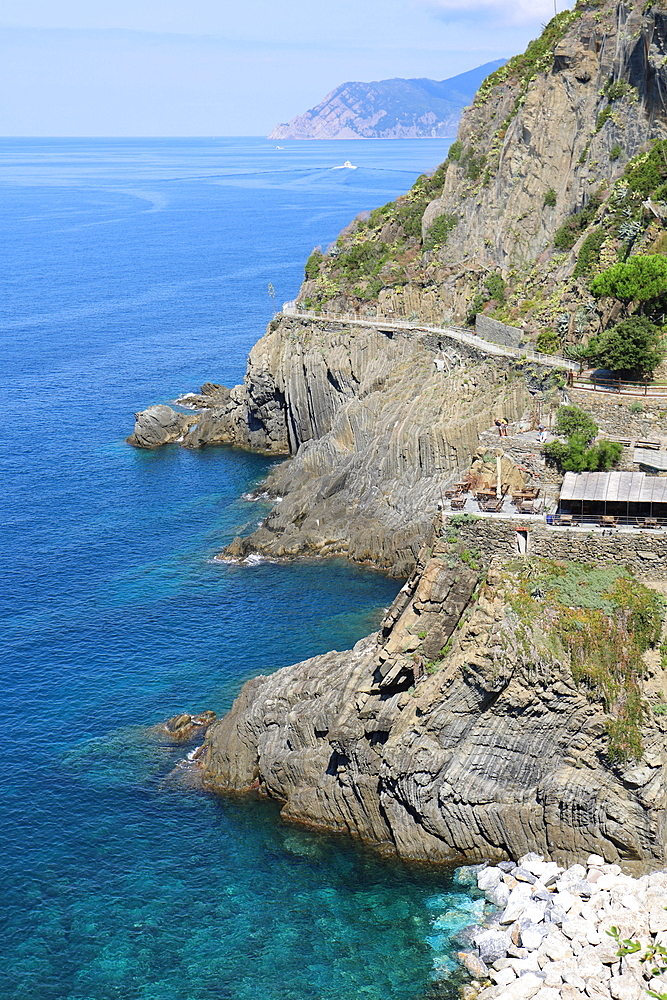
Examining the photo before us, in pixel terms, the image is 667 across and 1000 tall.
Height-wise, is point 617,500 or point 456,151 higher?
point 456,151

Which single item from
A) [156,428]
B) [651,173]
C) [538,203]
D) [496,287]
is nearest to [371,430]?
[496,287]

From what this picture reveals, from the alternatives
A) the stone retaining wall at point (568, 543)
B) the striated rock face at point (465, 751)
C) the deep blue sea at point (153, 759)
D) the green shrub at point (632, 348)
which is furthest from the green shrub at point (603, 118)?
the striated rock face at point (465, 751)

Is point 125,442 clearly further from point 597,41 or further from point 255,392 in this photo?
point 597,41

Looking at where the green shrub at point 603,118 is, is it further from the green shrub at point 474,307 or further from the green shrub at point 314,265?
the green shrub at point 314,265

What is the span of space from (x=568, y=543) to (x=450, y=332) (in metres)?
41.6

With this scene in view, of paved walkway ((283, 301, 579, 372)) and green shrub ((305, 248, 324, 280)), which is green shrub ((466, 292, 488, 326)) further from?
green shrub ((305, 248, 324, 280))

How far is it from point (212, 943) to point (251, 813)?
338 inches

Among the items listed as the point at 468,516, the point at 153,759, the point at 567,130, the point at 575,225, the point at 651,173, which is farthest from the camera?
the point at 567,130

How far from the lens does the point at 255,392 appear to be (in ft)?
328

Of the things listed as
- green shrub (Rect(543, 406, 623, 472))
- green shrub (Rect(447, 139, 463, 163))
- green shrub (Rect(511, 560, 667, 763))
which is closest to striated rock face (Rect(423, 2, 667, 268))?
green shrub (Rect(447, 139, 463, 163))

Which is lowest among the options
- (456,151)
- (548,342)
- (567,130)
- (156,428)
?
(156,428)

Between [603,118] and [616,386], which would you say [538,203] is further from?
[616,386]

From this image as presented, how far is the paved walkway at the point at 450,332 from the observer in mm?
67125

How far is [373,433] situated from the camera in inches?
3204
